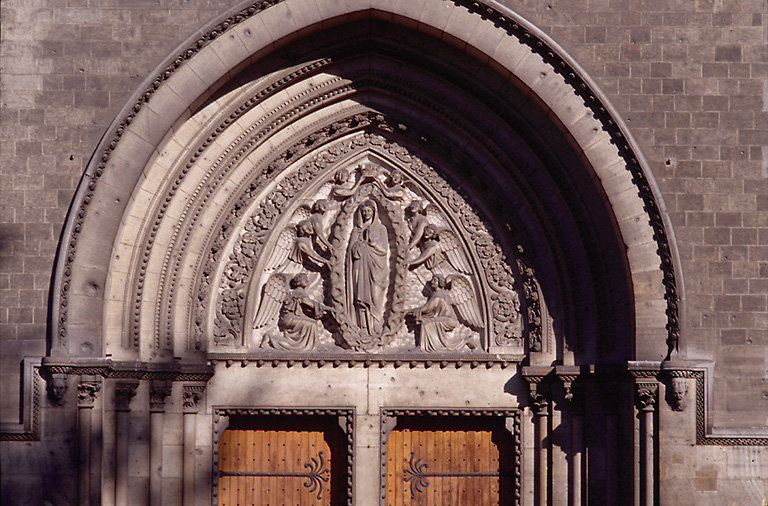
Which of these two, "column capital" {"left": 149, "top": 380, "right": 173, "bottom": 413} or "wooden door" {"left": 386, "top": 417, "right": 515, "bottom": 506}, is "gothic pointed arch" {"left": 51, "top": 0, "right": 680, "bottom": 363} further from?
"wooden door" {"left": 386, "top": 417, "right": 515, "bottom": 506}

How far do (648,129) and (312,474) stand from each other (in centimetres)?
561

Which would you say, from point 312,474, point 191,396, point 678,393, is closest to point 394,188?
point 191,396

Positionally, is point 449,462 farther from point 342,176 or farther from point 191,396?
point 342,176

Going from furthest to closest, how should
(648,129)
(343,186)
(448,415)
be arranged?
(343,186), (448,415), (648,129)

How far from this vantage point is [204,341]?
13461 millimetres

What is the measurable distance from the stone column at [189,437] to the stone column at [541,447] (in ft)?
12.9

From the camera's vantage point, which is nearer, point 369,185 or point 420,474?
point 420,474

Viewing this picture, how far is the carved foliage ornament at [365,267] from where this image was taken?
13.6 metres

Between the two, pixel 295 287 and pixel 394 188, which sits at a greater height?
pixel 394 188

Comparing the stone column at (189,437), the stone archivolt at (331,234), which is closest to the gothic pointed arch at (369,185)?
the stone archivolt at (331,234)

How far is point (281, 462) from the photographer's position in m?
13.6

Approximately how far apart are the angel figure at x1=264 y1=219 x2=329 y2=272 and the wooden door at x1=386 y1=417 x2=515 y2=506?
224 centimetres

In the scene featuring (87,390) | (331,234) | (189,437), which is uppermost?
(331,234)

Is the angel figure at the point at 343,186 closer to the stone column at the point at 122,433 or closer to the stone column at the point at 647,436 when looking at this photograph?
the stone column at the point at 122,433
